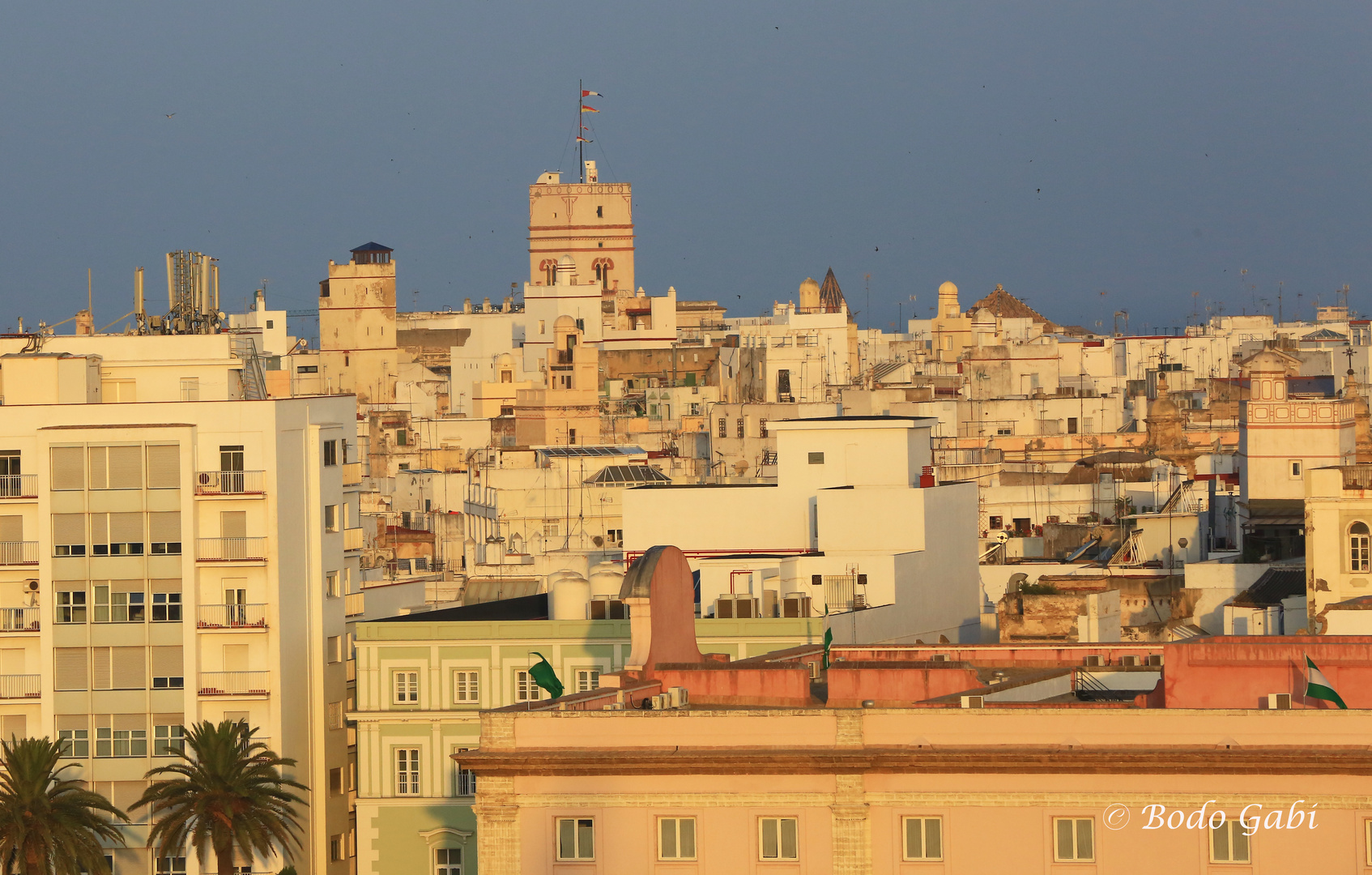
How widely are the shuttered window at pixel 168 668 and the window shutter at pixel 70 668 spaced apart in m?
0.88

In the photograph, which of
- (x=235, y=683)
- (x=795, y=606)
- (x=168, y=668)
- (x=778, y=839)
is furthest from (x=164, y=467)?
(x=778, y=839)

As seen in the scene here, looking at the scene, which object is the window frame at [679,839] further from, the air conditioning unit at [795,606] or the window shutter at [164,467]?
the window shutter at [164,467]

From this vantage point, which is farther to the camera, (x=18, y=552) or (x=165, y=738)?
(x=18, y=552)

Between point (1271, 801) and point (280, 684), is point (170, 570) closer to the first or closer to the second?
point (280, 684)

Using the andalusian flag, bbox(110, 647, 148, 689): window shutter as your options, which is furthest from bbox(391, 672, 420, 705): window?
the andalusian flag

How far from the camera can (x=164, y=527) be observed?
1422 inches

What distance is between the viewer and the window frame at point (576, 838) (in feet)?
76.6

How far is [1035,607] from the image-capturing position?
38844 millimetres

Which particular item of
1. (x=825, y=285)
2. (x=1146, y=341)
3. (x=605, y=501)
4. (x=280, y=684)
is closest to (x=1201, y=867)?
(x=280, y=684)

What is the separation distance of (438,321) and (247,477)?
9208 centimetres

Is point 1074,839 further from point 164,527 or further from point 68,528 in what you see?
point 68,528

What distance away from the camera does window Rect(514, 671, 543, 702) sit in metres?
33.6

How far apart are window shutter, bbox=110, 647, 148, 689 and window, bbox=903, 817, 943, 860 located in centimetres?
1529

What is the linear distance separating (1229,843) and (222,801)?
14.4 m
